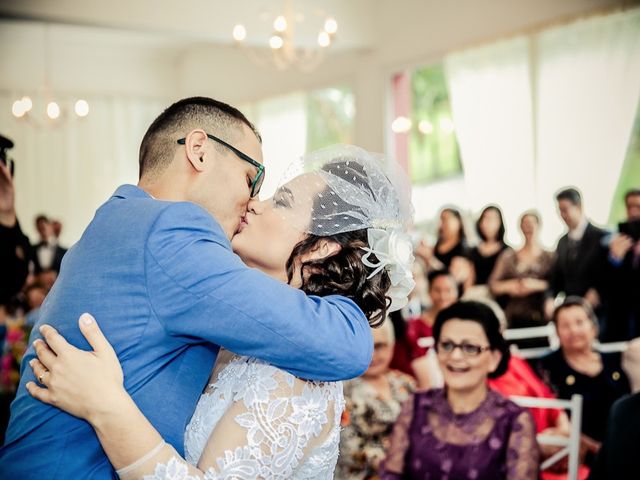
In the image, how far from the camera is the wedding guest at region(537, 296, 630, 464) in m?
4.95

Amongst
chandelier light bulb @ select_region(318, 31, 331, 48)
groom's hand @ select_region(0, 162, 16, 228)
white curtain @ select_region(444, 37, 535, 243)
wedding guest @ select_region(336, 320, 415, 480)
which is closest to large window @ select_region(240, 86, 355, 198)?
white curtain @ select_region(444, 37, 535, 243)

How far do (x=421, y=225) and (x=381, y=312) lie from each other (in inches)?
252

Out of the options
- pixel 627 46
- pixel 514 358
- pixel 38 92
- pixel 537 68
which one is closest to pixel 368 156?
pixel 514 358

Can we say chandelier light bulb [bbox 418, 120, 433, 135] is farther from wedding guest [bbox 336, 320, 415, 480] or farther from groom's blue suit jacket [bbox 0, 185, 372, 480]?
groom's blue suit jacket [bbox 0, 185, 372, 480]

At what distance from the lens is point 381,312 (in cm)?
194

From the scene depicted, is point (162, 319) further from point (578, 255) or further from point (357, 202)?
point (578, 255)

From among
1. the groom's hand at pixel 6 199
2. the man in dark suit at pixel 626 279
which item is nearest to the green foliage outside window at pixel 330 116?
the man in dark suit at pixel 626 279

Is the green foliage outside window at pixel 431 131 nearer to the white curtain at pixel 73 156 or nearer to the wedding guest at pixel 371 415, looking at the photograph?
the wedding guest at pixel 371 415

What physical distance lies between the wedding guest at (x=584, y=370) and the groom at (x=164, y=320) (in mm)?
3745

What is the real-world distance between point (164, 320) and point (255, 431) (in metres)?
0.32

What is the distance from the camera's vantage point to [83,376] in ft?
4.89

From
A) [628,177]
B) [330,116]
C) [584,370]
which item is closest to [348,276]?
[584,370]

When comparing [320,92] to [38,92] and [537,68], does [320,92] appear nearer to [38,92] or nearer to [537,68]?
[537,68]

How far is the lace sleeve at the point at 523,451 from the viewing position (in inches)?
135
